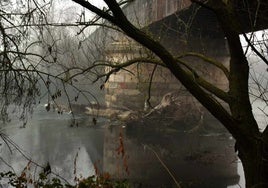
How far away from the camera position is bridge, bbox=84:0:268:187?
25.0 feet

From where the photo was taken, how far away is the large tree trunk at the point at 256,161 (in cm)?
362

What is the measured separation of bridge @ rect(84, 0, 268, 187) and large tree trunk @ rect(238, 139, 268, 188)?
157cm

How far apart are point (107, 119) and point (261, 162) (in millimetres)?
11940

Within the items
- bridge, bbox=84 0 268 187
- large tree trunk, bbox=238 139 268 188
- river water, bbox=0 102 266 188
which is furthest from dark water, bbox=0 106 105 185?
large tree trunk, bbox=238 139 268 188

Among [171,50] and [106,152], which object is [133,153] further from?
[171,50]

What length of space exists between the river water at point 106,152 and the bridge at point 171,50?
0.11ft

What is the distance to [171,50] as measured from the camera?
1295 cm

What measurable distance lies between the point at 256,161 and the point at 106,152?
6.81 m

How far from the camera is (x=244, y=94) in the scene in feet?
13.2

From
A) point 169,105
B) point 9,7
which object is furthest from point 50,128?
point 9,7

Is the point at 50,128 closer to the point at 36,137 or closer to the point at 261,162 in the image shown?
the point at 36,137

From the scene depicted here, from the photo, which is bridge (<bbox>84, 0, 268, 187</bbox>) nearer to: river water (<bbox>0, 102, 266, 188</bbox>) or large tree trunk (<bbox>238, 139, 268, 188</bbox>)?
river water (<bbox>0, 102, 266, 188</bbox>)

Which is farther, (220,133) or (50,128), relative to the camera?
(50,128)

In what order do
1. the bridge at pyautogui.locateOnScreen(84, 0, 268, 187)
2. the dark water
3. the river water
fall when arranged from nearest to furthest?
the bridge at pyautogui.locateOnScreen(84, 0, 268, 187), the river water, the dark water
